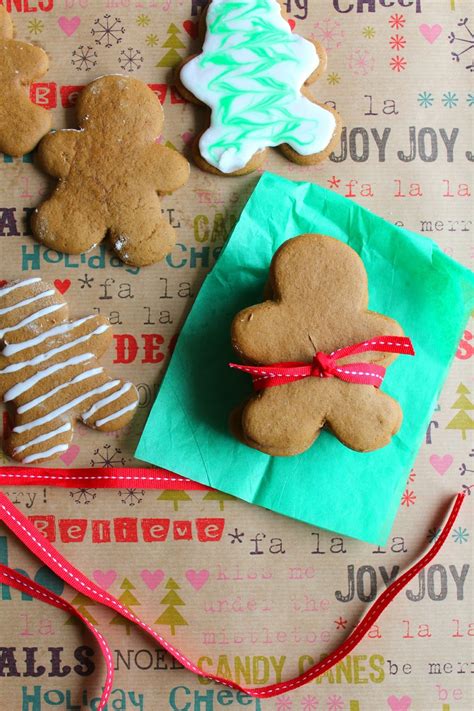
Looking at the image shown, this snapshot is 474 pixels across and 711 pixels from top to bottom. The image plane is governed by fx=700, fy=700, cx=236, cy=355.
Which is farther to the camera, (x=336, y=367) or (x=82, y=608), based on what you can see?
(x=82, y=608)

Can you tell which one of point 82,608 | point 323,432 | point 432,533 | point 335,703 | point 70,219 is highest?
point 70,219

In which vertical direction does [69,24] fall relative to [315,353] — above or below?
above

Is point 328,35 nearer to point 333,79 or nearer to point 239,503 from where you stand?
point 333,79

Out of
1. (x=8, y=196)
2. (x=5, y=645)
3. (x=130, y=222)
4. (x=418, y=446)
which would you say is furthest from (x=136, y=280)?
(x=5, y=645)

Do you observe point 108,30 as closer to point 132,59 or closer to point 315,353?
point 132,59

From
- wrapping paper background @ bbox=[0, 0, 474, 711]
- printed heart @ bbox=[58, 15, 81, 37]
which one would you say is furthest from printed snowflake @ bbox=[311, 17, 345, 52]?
printed heart @ bbox=[58, 15, 81, 37]

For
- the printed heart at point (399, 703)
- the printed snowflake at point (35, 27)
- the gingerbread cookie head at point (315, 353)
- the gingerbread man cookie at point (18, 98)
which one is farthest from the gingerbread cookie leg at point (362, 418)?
the printed snowflake at point (35, 27)

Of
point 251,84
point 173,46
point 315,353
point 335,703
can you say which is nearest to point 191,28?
point 173,46
